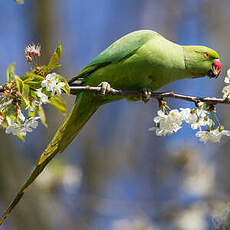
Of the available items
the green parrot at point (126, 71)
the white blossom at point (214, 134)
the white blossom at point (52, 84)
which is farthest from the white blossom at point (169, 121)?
the white blossom at point (52, 84)

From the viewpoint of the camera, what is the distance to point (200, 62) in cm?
285

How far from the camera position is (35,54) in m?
1.99

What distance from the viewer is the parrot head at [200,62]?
2.82 metres

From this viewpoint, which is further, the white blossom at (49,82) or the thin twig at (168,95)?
the thin twig at (168,95)

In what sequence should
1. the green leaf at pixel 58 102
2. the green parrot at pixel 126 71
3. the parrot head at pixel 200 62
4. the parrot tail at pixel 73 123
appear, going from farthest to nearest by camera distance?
the parrot head at pixel 200 62, the green parrot at pixel 126 71, the parrot tail at pixel 73 123, the green leaf at pixel 58 102

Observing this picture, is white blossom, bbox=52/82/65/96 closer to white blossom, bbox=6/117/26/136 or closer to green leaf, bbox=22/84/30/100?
green leaf, bbox=22/84/30/100

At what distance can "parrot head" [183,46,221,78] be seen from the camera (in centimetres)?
282

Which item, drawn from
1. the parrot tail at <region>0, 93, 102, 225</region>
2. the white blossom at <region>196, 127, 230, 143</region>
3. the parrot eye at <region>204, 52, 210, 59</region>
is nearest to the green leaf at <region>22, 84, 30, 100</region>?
the parrot tail at <region>0, 93, 102, 225</region>

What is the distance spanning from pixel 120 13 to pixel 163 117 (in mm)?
4885

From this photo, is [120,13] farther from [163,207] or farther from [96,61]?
[96,61]

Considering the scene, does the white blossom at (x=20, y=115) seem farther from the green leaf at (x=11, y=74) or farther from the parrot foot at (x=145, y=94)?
the parrot foot at (x=145, y=94)

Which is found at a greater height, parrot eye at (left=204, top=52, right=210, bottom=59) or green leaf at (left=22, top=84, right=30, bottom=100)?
green leaf at (left=22, top=84, right=30, bottom=100)

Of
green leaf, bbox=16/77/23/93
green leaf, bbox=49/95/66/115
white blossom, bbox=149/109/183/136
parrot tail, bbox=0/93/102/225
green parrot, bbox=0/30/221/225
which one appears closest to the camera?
green leaf, bbox=16/77/23/93

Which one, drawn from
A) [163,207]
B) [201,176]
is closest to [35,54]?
[163,207]
